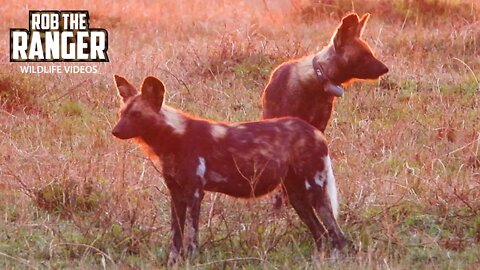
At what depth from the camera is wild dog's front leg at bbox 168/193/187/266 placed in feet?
20.0

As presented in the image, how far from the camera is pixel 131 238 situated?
6398 millimetres

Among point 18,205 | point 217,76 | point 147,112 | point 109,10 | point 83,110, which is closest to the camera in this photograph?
point 147,112

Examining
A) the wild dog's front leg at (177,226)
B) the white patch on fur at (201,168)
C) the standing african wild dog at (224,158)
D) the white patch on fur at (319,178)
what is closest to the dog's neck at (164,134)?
the standing african wild dog at (224,158)

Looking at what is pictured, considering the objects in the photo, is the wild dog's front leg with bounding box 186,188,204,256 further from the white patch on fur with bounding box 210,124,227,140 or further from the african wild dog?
the african wild dog

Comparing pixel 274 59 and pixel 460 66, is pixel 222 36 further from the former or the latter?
pixel 460 66

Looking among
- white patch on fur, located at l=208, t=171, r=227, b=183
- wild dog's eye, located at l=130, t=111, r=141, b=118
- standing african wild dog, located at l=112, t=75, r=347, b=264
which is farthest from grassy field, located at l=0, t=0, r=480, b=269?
wild dog's eye, located at l=130, t=111, r=141, b=118

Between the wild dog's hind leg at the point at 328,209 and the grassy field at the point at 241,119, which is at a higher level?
the wild dog's hind leg at the point at 328,209

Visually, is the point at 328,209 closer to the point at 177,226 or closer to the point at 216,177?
the point at 216,177

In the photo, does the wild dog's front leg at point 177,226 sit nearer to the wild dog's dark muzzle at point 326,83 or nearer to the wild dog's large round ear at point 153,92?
the wild dog's large round ear at point 153,92

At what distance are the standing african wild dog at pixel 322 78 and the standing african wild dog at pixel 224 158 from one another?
3.36 ft

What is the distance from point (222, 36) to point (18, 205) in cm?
508

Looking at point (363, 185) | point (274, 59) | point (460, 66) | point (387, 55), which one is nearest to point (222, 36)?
point (274, 59)

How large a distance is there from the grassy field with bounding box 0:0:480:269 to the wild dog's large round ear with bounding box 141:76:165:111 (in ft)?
2.49

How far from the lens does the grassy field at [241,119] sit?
6.45 meters
